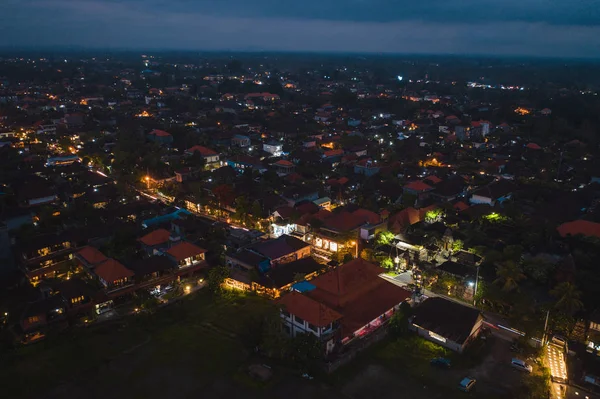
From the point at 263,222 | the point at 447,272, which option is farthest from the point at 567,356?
the point at 263,222

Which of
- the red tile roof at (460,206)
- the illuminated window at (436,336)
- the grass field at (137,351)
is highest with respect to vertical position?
the red tile roof at (460,206)

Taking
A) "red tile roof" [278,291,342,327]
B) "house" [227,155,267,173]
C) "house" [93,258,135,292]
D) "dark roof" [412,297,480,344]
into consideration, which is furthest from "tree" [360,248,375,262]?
"house" [227,155,267,173]

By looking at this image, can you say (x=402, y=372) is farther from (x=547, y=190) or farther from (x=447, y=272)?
(x=547, y=190)

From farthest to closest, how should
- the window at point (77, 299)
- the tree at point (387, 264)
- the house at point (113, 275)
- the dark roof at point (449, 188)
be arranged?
the dark roof at point (449, 188) < the tree at point (387, 264) < the house at point (113, 275) < the window at point (77, 299)

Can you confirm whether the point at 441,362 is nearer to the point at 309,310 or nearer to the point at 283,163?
the point at 309,310

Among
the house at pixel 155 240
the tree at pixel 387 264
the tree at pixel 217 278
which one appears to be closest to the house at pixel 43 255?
the house at pixel 155 240

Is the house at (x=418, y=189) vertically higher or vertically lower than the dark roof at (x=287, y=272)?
higher

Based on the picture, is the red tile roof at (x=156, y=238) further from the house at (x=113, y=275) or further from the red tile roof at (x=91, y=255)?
the house at (x=113, y=275)

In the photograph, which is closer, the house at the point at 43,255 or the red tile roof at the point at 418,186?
the house at the point at 43,255

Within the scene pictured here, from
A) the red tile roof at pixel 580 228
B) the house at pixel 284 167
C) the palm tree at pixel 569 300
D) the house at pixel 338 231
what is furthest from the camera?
the house at pixel 284 167
